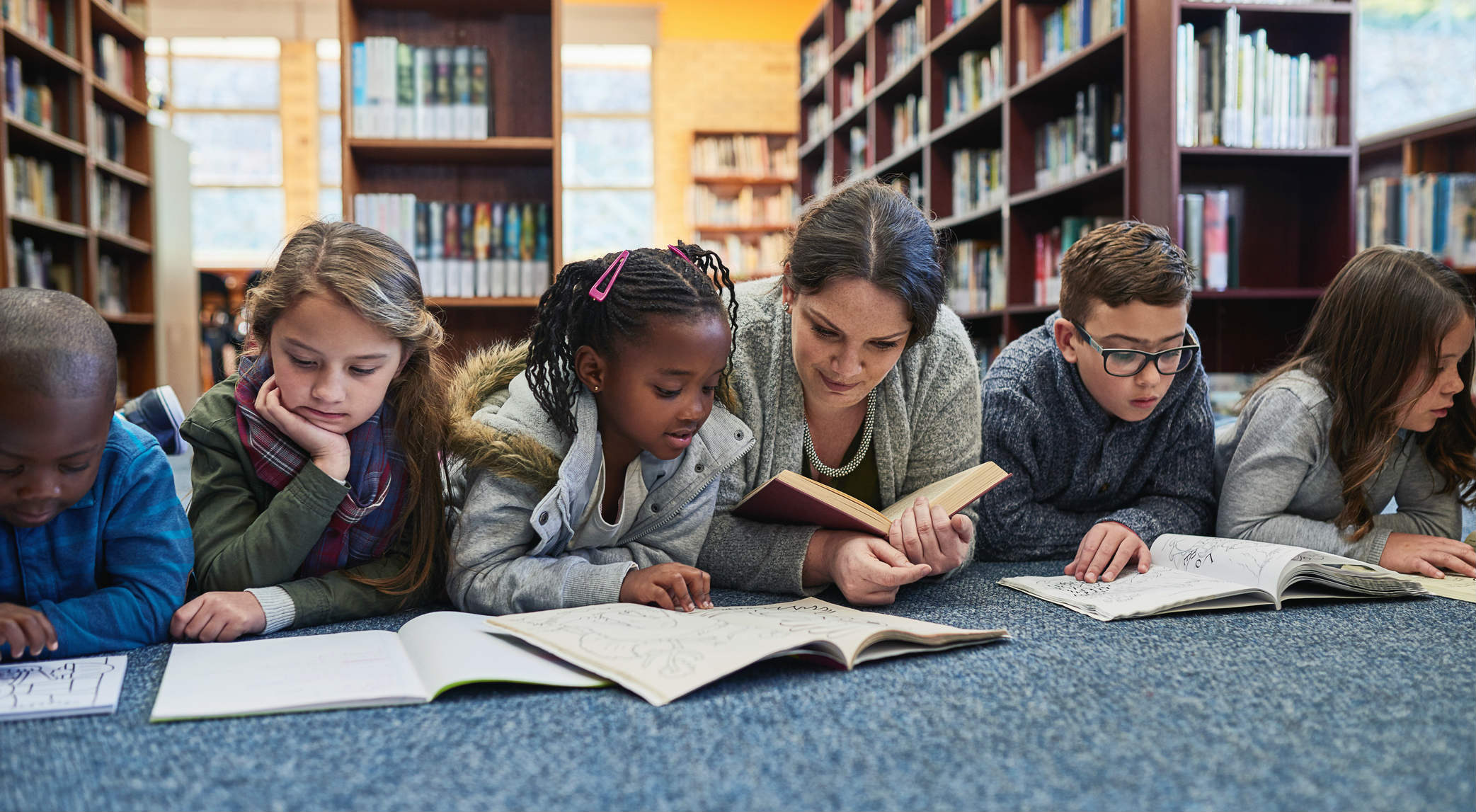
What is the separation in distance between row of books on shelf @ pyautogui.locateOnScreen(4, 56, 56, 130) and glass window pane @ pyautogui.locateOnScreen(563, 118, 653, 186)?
153 inches

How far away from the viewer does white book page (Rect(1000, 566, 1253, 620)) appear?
122 cm

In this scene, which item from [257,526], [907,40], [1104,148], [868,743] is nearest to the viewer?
[868,743]

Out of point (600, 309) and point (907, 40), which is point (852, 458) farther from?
point (907, 40)

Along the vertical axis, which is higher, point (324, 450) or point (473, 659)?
point (324, 450)

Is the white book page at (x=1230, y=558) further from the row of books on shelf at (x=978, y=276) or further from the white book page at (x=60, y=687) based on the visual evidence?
the row of books on shelf at (x=978, y=276)

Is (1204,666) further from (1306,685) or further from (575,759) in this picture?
(575,759)

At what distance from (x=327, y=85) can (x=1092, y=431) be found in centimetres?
718

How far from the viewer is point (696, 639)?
1.00 metres

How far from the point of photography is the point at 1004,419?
5.53 ft

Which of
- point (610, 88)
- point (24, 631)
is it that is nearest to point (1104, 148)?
point (24, 631)

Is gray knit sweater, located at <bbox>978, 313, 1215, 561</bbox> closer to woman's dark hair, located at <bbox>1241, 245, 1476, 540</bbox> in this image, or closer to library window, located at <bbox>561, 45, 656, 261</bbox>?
woman's dark hair, located at <bbox>1241, 245, 1476, 540</bbox>

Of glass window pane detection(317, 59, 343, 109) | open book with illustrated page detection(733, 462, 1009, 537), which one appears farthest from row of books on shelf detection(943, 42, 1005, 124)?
glass window pane detection(317, 59, 343, 109)

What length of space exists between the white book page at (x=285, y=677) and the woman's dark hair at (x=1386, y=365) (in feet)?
4.57

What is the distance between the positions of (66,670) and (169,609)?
0.42ft
